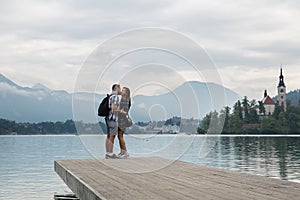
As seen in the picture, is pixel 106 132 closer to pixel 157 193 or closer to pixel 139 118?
pixel 139 118

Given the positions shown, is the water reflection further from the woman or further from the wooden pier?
the wooden pier

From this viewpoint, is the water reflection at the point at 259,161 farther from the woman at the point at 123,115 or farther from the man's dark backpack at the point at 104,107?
the man's dark backpack at the point at 104,107

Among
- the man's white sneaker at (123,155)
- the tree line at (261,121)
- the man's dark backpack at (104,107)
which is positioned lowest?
the man's white sneaker at (123,155)

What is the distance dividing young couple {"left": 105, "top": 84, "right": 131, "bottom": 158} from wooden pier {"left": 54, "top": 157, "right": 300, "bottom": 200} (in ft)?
6.80

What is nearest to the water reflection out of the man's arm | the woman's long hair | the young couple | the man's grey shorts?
the young couple

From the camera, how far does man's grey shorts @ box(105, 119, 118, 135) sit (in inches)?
599

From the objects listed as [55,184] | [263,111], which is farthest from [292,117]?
[55,184]

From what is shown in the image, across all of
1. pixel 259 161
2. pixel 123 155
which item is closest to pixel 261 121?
pixel 259 161

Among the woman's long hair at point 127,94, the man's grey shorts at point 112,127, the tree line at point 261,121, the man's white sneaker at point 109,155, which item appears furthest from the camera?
the tree line at point 261,121

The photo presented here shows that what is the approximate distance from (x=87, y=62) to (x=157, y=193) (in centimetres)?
496

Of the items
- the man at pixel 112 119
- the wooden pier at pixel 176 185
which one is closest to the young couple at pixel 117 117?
the man at pixel 112 119

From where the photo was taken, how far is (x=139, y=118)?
43.5 ft

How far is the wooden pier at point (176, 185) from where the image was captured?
7.82 m

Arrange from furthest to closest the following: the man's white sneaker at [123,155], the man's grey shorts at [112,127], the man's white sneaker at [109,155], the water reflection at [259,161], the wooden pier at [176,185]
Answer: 1. the water reflection at [259,161]
2. the man's white sneaker at [123,155]
3. the man's white sneaker at [109,155]
4. the man's grey shorts at [112,127]
5. the wooden pier at [176,185]
